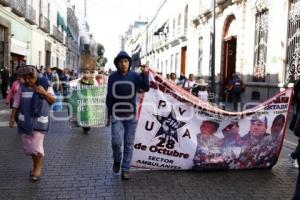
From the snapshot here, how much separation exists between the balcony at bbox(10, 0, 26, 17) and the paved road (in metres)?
16.8

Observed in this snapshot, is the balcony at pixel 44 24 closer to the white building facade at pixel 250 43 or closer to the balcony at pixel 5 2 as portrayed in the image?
the balcony at pixel 5 2

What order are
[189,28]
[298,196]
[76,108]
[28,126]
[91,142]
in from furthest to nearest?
[189,28]
[76,108]
[91,142]
[28,126]
[298,196]

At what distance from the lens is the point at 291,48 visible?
48.3ft

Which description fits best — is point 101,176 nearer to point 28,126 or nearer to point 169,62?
point 28,126

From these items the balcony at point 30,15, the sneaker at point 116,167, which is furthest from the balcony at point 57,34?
the sneaker at point 116,167

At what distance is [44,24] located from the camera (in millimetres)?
32531

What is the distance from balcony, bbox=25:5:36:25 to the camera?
87.0 feet

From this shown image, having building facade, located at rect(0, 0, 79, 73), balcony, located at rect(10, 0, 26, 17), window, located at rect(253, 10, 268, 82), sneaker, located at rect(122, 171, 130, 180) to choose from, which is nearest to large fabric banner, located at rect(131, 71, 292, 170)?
sneaker, located at rect(122, 171, 130, 180)

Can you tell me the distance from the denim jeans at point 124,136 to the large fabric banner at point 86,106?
4258 mm

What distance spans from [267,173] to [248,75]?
12.5 metres

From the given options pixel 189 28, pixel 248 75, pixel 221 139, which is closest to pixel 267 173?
pixel 221 139

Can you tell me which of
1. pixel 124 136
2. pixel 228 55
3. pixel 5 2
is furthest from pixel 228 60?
pixel 124 136

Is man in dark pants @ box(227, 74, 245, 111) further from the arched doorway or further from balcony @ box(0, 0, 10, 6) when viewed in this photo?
balcony @ box(0, 0, 10, 6)

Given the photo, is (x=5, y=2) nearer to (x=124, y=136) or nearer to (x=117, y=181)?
(x=124, y=136)
